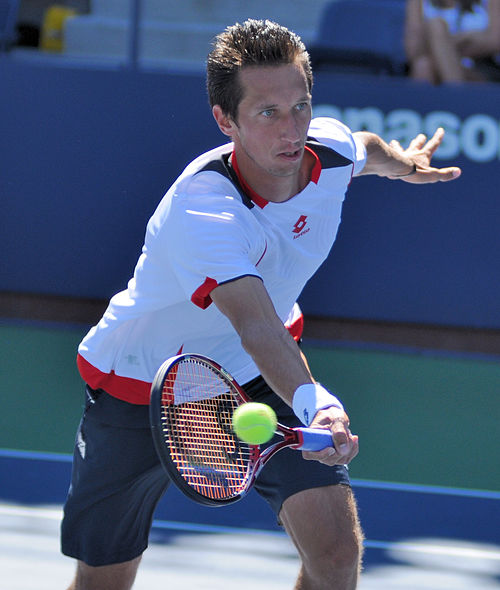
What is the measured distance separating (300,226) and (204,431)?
576mm

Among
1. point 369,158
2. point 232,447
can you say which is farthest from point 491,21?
point 232,447

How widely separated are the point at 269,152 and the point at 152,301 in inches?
19.6

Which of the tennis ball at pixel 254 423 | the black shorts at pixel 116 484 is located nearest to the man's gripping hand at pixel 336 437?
the tennis ball at pixel 254 423

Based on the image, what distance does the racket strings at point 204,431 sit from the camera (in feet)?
8.28

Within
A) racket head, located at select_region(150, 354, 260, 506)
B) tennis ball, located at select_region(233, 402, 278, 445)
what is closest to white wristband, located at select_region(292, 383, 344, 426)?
tennis ball, located at select_region(233, 402, 278, 445)

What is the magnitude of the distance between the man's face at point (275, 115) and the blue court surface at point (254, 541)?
62.6 inches

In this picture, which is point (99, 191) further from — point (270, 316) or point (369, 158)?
point (270, 316)

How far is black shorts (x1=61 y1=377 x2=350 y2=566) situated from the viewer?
297 centimetres

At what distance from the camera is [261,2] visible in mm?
6980

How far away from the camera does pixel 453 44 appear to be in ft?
21.7

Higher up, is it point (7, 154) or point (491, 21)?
point (491, 21)

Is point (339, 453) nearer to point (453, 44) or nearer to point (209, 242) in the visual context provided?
point (209, 242)

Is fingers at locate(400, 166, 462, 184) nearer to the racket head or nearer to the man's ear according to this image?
the man's ear

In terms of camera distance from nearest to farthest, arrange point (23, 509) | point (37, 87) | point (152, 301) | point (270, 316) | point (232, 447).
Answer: point (270, 316) < point (232, 447) < point (152, 301) < point (23, 509) < point (37, 87)
